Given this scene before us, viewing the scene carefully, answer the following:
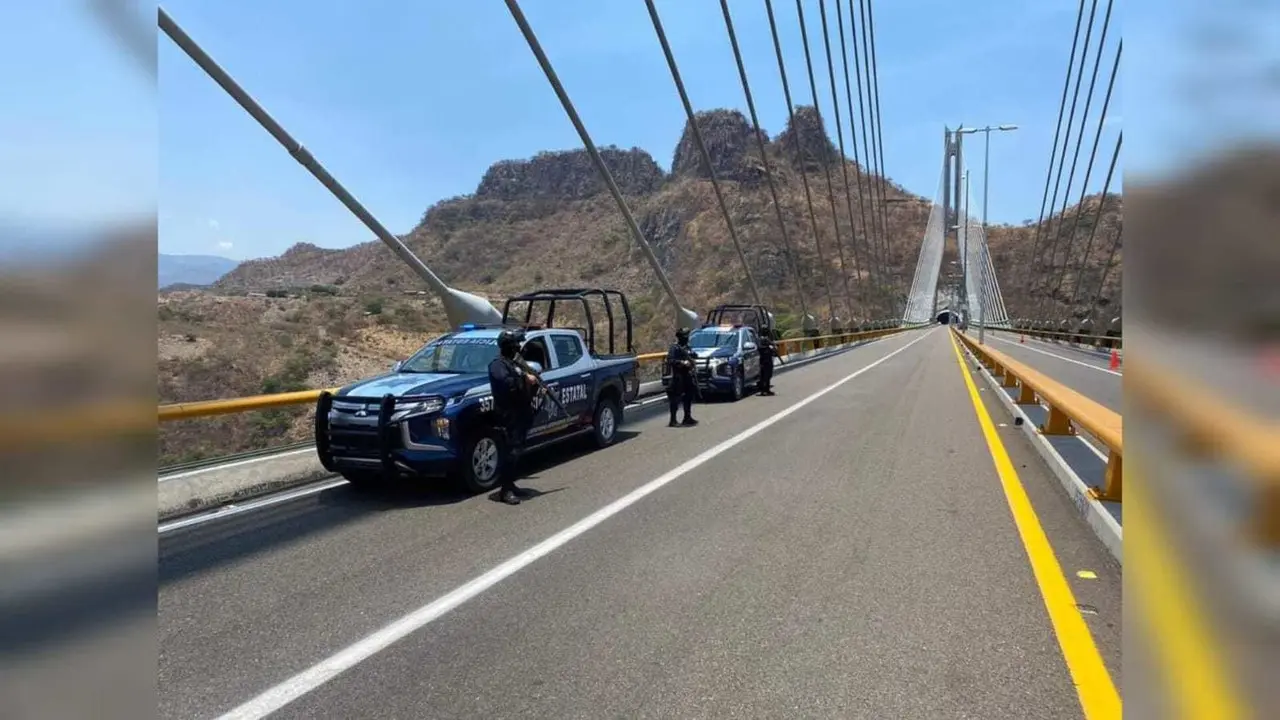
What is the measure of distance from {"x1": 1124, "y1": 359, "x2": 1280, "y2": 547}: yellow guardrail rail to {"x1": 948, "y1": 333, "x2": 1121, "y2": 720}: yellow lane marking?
97.0 inches

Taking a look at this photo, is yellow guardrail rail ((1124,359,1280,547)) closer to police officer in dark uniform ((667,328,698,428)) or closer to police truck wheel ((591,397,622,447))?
police truck wheel ((591,397,622,447))

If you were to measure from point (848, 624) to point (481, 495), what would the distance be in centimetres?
463

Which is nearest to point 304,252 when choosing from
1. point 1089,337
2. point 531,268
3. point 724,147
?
point 531,268

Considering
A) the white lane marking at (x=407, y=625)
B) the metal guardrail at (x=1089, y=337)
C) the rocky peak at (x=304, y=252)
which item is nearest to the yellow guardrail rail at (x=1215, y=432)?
the white lane marking at (x=407, y=625)

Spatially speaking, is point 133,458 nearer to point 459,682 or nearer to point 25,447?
point 25,447

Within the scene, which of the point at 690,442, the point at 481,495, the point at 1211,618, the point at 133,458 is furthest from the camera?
the point at 690,442

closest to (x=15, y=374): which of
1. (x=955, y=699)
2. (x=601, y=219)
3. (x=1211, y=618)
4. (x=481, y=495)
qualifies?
(x=1211, y=618)

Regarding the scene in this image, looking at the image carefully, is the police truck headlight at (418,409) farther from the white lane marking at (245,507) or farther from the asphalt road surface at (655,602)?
the white lane marking at (245,507)

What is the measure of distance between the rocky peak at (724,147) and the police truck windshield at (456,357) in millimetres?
108737

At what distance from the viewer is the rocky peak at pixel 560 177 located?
130125 millimetres

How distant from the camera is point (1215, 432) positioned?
1350 millimetres

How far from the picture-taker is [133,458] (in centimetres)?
105

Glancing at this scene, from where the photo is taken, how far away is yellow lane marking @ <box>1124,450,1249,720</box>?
1.50 meters

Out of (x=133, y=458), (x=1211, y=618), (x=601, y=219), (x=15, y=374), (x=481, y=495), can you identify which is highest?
(x=601, y=219)
